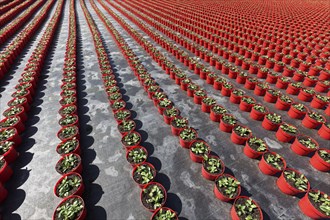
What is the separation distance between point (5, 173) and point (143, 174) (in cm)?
530

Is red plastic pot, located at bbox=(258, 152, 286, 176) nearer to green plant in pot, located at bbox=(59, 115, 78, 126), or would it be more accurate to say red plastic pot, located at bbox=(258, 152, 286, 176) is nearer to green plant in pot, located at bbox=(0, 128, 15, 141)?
green plant in pot, located at bbox=(59, 115, 78, 126)

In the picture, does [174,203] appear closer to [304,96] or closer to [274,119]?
[274,119]

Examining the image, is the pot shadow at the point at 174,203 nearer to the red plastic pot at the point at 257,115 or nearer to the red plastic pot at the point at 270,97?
the red plastic pot at the point at 257,115

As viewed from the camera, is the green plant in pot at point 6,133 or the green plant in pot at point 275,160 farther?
the green plant in pot at point 6,133

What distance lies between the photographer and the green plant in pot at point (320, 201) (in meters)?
5.28

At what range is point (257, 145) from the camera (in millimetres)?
7410

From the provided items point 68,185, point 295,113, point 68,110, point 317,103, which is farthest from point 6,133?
point 317,103

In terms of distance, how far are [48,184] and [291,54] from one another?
19359 mm

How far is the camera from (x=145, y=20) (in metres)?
27.6

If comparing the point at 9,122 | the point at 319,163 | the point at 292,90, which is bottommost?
the point at 319,163

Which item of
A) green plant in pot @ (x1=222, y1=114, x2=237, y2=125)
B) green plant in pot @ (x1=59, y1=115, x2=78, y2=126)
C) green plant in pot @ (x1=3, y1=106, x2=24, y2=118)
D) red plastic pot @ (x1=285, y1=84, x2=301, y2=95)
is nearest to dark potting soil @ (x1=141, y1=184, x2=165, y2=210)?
green plant in pot @ (x1=222, y1=114, x2=237, y2=125)

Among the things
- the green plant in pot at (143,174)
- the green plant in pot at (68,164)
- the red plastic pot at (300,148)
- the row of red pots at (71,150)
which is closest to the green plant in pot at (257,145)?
the red plastic pot at (300,148)

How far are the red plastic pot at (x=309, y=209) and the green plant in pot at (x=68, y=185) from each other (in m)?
7.68

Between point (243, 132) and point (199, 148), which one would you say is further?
point (243, 132)
